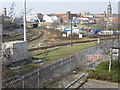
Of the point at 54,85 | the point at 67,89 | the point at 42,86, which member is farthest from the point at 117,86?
the point at 42,86

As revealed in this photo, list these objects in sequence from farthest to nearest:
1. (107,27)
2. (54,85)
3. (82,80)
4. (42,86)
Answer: (107,27), (82,80), (54,85), (42,86)

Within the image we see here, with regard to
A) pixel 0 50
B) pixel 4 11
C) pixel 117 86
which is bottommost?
pixel 117 86

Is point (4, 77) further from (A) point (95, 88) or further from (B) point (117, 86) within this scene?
(B) point (117, 86)

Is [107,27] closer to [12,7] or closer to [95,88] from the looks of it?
[95,88]

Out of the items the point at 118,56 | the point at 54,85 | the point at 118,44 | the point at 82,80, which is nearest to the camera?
the point at 54,85

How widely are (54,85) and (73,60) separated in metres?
5.43

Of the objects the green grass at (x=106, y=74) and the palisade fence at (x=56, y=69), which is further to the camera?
the green grass at (x=106, y=74)

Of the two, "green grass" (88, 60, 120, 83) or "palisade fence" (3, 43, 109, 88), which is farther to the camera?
"green grass" (88, 60, 120, 83)

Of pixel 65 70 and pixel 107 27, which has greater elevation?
pixel 107 27

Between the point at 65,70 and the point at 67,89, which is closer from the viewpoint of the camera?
the point at 67,89

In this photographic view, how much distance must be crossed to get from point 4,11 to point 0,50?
2.43ft

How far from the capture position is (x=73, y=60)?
39.3 feet

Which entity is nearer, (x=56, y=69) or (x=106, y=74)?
(x=106, y=74)

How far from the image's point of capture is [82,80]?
28.0ft
